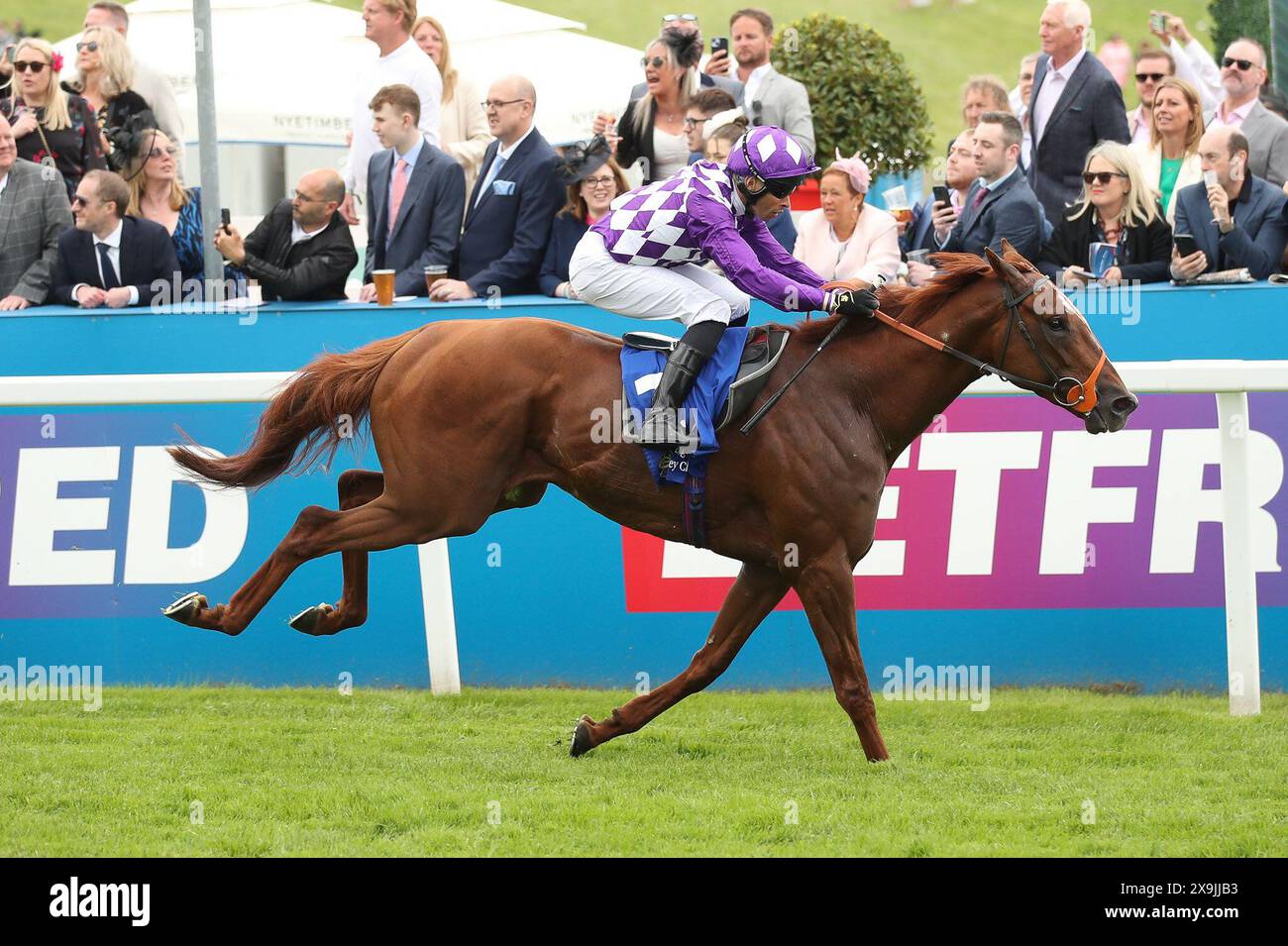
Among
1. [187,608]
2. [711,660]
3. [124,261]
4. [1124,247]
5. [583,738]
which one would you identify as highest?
[1124,247]

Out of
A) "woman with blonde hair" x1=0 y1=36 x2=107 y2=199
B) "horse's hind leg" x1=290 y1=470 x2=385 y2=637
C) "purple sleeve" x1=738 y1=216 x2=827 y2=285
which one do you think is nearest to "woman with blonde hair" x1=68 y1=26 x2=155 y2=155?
"woman with blonde hair" x1=0 y1=36 x2=107 y2=199

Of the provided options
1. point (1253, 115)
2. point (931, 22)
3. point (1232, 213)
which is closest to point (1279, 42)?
point (1253, 115)

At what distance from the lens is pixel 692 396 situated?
17.7ft

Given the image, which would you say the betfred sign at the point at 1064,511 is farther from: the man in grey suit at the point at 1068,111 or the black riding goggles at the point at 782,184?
the man in grey suit at the point at 1068,111

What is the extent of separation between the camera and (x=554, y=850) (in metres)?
4.46

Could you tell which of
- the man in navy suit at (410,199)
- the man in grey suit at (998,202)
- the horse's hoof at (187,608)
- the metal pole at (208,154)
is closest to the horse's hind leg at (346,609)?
the horse's hoof at (187,608)

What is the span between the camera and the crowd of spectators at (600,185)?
280 inches

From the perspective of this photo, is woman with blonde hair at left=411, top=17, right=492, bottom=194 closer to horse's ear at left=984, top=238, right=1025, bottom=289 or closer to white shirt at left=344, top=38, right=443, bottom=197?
white shirt at left=344, top=38, right=443, bottom=197

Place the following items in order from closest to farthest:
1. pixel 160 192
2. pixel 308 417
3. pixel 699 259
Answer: pixel 699 259 < pixel 308 417 < pixel 160 192

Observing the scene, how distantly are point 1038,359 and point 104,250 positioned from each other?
4.41 m

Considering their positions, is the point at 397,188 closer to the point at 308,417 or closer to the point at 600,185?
the point at 600,185

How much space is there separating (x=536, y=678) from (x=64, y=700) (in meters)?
1.89

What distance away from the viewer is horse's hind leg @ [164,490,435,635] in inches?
218
